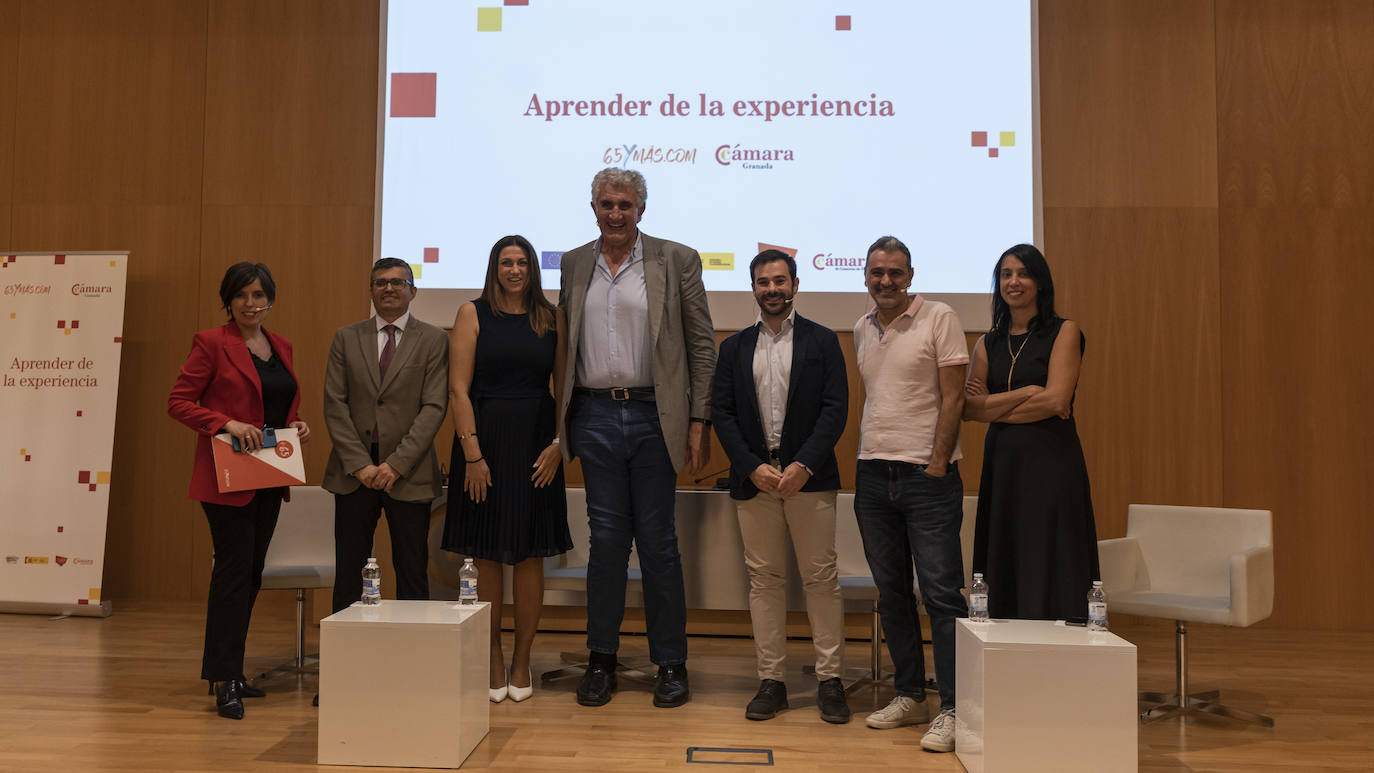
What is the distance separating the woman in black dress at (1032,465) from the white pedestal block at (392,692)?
64.9 inches

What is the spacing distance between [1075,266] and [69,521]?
5.31 meters

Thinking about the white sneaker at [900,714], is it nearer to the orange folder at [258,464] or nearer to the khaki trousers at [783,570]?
the khaki trousers at [783,570]

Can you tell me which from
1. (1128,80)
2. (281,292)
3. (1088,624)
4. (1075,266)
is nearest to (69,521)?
(281,292)

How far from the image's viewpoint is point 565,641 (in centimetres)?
452

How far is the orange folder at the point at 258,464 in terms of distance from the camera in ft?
10.4

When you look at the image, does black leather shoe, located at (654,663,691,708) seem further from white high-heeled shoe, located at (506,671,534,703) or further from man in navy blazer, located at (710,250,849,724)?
white high-heeled shoe, located at (506,671,534,703)

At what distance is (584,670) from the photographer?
3.80 metres

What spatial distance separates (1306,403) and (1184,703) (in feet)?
7.76

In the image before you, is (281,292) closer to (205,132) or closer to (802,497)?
(205,132)

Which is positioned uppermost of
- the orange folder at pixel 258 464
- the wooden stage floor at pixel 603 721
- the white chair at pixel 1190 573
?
the orange folder at pixel 258 464

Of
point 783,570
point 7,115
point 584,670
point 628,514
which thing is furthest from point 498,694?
point 7,115

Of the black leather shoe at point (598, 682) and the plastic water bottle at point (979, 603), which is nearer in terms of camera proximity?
the plastic water bottle at point (979, 603)

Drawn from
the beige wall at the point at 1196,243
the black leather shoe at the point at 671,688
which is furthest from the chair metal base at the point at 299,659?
the beige wall at the point at 1196,243

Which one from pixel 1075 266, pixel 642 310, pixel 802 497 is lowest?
pixel 802 497
